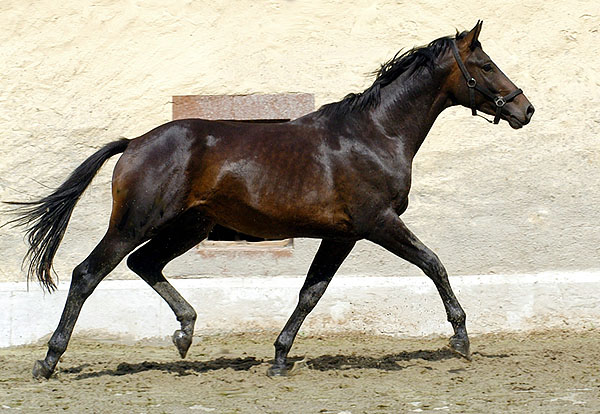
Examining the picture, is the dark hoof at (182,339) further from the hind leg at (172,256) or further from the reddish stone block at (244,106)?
the reddish stone block at (244,106)

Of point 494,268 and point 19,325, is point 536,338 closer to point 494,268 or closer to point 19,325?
point 494,268

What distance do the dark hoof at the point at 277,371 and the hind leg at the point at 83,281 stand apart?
1.21 meters

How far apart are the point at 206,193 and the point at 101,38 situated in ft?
8.05

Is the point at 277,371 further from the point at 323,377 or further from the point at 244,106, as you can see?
the point at 244,106

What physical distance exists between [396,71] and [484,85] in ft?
1.93

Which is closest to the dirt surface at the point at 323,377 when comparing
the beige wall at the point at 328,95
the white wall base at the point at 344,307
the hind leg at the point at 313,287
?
the white wall base at the point at 344,307

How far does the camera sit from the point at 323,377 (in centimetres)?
553

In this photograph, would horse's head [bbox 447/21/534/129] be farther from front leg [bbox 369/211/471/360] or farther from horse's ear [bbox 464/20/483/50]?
front leg [bbox 369/211/471/360]

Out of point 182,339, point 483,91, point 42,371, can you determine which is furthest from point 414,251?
point 42,371

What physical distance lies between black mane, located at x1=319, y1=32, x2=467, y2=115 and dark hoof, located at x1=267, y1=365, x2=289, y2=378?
67.2 inches

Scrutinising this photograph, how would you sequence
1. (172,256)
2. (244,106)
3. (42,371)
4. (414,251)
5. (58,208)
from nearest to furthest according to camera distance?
(414,251) → (42,371) → (58,208) → (172,256) → (244,106)

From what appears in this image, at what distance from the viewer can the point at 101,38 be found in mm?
7223

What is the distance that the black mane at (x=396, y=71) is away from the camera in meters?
5.66

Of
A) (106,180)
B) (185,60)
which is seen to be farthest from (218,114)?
(106,180)
